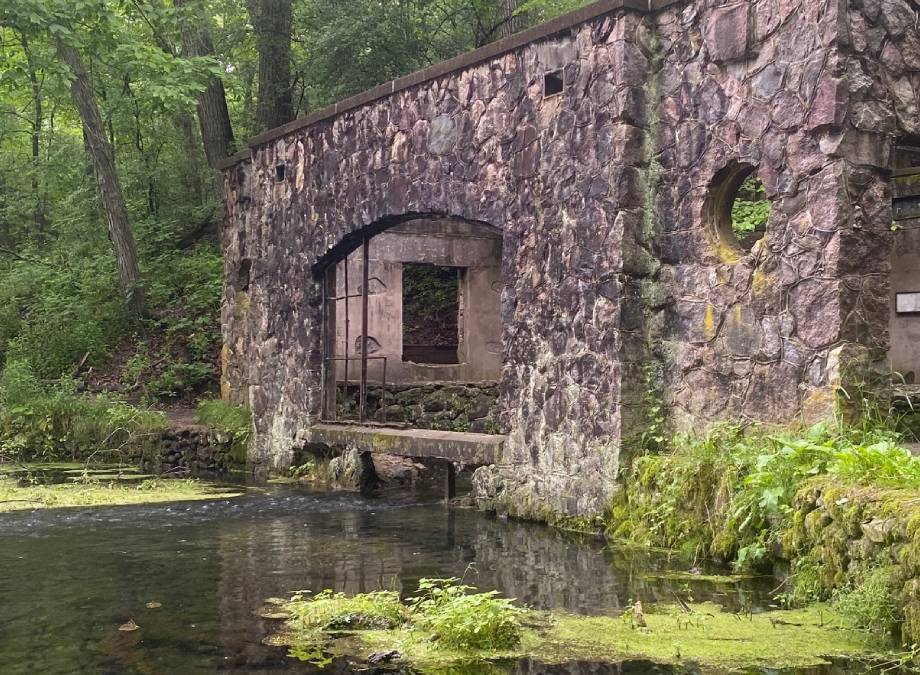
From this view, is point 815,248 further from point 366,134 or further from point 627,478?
point 366,134

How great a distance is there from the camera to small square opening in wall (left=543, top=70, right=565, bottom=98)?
913cm

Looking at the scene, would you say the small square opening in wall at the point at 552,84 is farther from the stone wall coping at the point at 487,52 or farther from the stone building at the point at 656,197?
the stone wall coping at the point at 487,52

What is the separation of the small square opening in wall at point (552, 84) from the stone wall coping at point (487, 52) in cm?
30

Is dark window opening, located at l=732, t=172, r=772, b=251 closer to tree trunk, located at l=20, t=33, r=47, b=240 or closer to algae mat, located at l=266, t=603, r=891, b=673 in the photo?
algae mat, located at l=266, t=603, r=891, b=673

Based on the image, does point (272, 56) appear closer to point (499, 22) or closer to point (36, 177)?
point (499, 22)

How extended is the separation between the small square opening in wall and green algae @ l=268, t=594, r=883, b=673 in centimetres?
477

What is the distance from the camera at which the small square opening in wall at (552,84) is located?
913 centimetres

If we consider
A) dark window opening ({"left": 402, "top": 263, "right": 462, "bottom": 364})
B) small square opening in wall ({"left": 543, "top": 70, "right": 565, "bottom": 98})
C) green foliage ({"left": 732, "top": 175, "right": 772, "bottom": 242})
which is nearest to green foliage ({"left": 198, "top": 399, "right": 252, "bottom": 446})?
dark window opening ({"left": 402, "top": 263, "right": 462, "bottom": 364})

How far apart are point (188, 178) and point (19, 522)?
44.3 ft

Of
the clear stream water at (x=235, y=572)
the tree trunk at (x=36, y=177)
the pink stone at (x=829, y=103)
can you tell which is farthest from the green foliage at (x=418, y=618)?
the tree trunk at (x=36, y=177)

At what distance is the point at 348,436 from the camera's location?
1157cm

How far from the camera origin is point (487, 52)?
9.76 metres

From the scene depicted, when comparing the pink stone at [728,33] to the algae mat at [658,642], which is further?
the pink stone at [728,33]

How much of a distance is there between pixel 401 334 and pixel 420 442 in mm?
5303
